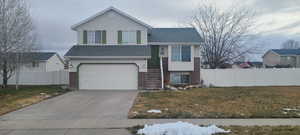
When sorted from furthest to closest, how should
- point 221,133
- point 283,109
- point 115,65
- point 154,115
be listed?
point 115,65 < point 283,109 < point 154,115 < point 221,133

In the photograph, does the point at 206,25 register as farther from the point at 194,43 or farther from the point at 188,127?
the point at 188,127

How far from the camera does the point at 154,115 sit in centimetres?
908

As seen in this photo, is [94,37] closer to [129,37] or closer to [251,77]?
[129,37]

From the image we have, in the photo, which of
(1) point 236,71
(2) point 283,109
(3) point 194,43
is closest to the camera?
(2) point 283,109

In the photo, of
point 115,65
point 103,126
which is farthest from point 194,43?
point 103,126

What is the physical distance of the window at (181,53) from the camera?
21.7 meters

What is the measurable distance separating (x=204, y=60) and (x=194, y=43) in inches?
438

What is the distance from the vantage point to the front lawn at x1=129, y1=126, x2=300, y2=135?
6.54 m

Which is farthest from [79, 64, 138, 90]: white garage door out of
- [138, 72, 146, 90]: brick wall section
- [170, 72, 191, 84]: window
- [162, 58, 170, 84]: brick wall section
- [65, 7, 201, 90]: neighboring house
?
[170, 72, 191, 84]: window

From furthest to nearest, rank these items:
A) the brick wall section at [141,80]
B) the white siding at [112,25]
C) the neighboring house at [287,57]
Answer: the neighboring house at [287,57], the white siding at [112,25], the brick wall section at [141,80]

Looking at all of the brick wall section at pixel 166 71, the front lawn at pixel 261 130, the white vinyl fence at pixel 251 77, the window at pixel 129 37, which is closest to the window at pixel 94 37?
the window at pixel 129 37

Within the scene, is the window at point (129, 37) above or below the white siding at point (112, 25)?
below

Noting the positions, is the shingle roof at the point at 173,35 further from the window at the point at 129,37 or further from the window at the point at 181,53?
the window at the point at 129,37

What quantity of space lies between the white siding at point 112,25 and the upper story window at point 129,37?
10.1 inches
